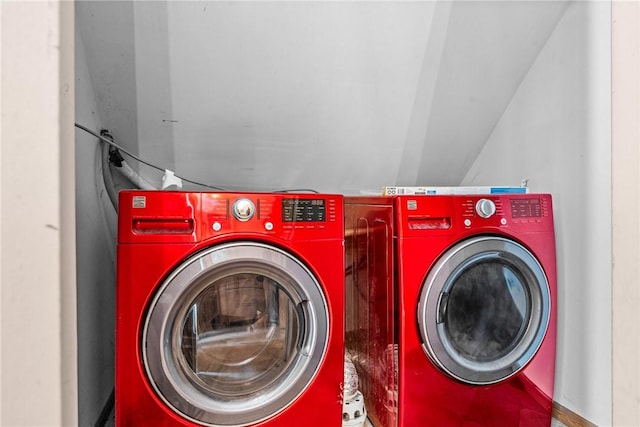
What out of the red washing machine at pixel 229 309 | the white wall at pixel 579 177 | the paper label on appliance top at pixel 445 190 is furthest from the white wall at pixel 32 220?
the white wall at pixel 579 177

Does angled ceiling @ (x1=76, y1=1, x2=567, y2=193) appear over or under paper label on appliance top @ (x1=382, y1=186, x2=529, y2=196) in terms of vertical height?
over

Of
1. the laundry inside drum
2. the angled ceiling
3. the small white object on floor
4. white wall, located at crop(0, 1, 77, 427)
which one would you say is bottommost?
the small white object on floor

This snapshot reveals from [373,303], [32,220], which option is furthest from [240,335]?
[32,220]

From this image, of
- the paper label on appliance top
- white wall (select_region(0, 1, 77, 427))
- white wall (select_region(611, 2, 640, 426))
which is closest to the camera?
white wall (select_region(0, 1, 77, 427))

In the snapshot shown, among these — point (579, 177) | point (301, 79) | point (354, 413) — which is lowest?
point (354, 413)

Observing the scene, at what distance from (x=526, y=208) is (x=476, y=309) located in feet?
1.43

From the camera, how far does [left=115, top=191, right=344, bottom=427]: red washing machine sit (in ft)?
A: 3.71

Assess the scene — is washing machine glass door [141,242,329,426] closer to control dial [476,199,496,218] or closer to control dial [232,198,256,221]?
control dial [232,198,256,221]

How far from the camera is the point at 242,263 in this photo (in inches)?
47.4

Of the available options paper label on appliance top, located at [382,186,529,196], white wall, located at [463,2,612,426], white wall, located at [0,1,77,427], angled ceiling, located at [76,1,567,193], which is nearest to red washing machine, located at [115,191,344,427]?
paper label on appliance top, located at [382,186,529,196]

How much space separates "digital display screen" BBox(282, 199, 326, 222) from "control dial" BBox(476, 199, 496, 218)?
590mm

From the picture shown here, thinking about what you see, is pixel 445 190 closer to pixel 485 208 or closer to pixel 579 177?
pixel 485 208

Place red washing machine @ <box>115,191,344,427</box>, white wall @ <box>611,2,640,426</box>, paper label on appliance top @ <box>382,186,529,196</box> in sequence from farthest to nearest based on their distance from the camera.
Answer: paper label on appliance top @ <box>382,186,529,196</box>
red washing machine @ <box>115,191,344,427</box>
white wall @ <box>611,2,640,426</box>

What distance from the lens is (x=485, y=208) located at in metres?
1.43
